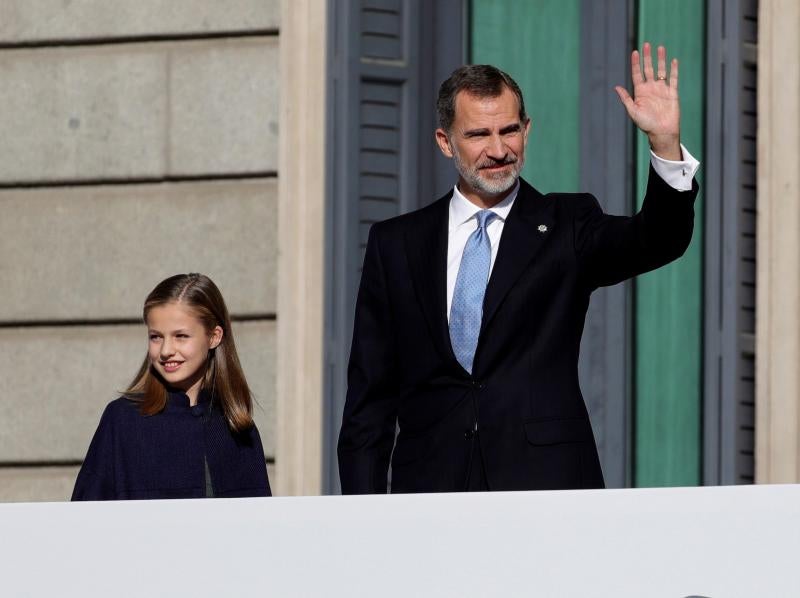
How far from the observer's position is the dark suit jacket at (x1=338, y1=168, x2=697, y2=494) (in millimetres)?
5363

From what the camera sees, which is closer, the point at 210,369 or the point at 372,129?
the point at 210,369

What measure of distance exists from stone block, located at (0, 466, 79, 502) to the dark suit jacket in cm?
382

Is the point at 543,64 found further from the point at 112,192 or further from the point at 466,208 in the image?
the point at 466,208

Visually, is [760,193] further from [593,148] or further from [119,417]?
[119,417]

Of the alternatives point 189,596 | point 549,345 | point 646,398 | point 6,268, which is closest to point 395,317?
point 549,345

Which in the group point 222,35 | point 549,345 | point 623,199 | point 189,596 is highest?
point 222,35

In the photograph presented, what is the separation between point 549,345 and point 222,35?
13.8 feet

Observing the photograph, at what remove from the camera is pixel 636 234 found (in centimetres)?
529

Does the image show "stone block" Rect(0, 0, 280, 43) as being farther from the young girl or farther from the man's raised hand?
the man's raised hand

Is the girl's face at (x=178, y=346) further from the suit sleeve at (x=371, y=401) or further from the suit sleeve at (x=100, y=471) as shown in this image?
the suit sleeve at (x=371, y=401)

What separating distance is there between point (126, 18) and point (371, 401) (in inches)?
167

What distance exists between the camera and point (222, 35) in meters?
9.23

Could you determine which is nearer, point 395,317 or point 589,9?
point 395,317

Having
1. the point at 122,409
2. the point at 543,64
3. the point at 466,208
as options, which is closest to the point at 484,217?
the point at 466,208
